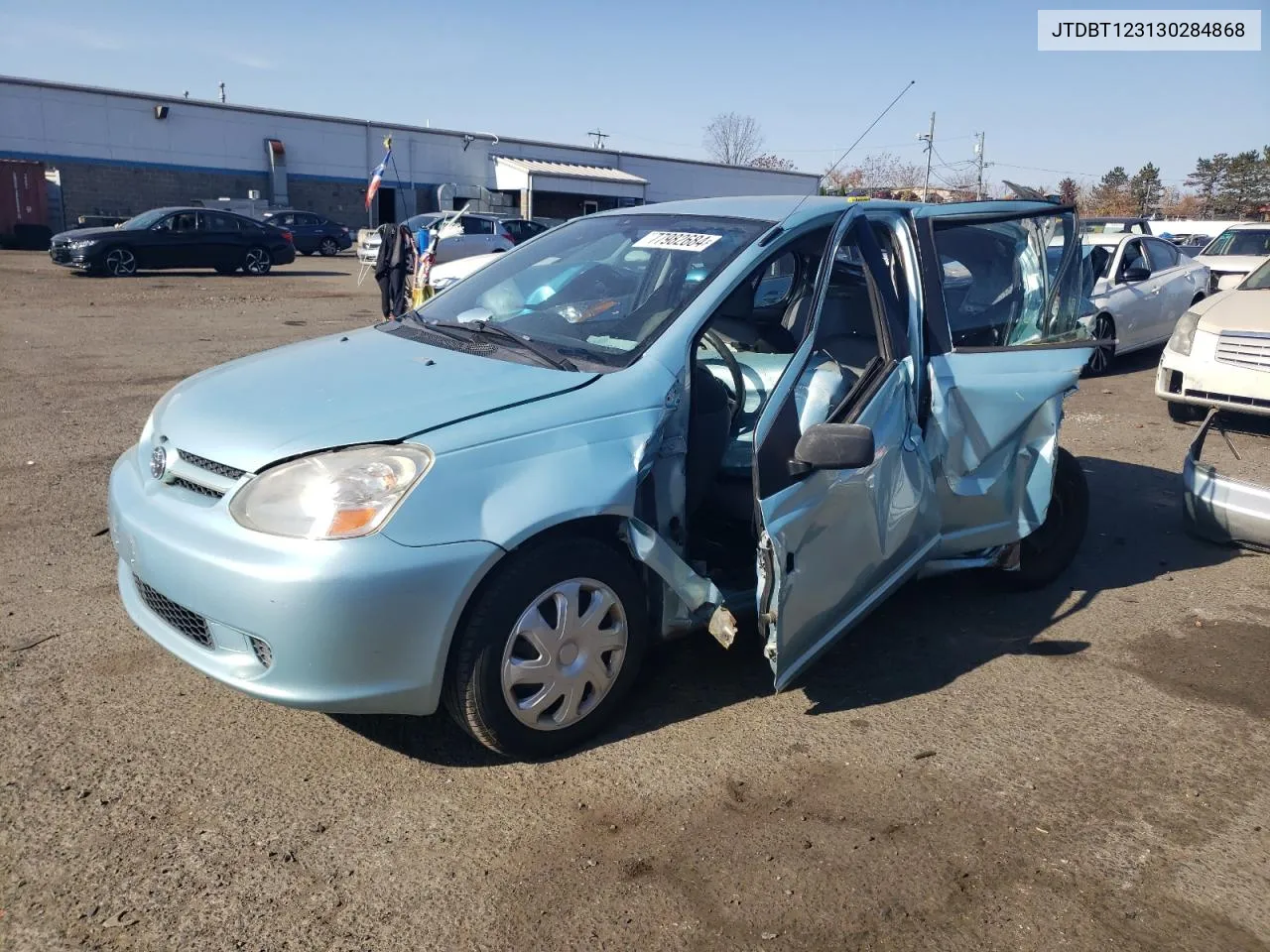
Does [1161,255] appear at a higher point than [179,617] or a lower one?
higher

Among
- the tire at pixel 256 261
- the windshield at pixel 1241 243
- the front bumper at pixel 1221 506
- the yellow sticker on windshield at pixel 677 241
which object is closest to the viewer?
the yellow sticker on windshield at pixel 677 241

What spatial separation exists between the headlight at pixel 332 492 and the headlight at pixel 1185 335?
7.26 meters

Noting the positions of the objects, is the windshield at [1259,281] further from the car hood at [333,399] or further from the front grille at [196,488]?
the front grille at [196,488]

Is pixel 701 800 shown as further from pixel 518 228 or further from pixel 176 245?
pixel 518 228

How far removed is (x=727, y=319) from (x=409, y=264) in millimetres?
10224

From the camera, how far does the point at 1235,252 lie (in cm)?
→ 1667

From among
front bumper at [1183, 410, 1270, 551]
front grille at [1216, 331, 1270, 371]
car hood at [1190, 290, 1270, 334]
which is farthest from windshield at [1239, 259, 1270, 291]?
front bumper at [1183, 410, 1270, 551]

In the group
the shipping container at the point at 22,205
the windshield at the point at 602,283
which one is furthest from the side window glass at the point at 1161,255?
the shipping container at the point at 22,205

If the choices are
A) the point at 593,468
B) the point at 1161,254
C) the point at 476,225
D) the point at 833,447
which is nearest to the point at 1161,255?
the point at 1161,254

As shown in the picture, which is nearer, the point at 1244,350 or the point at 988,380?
the point at 988,380

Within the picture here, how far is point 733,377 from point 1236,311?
5896 millimetres

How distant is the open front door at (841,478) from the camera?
3113 mm

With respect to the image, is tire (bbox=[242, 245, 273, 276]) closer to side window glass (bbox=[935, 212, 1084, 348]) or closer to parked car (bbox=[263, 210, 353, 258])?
parked car (bbox=[263, 210, 353, 258])

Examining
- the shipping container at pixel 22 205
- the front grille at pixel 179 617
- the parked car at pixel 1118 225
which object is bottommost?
the front grille at pixel 179 617
